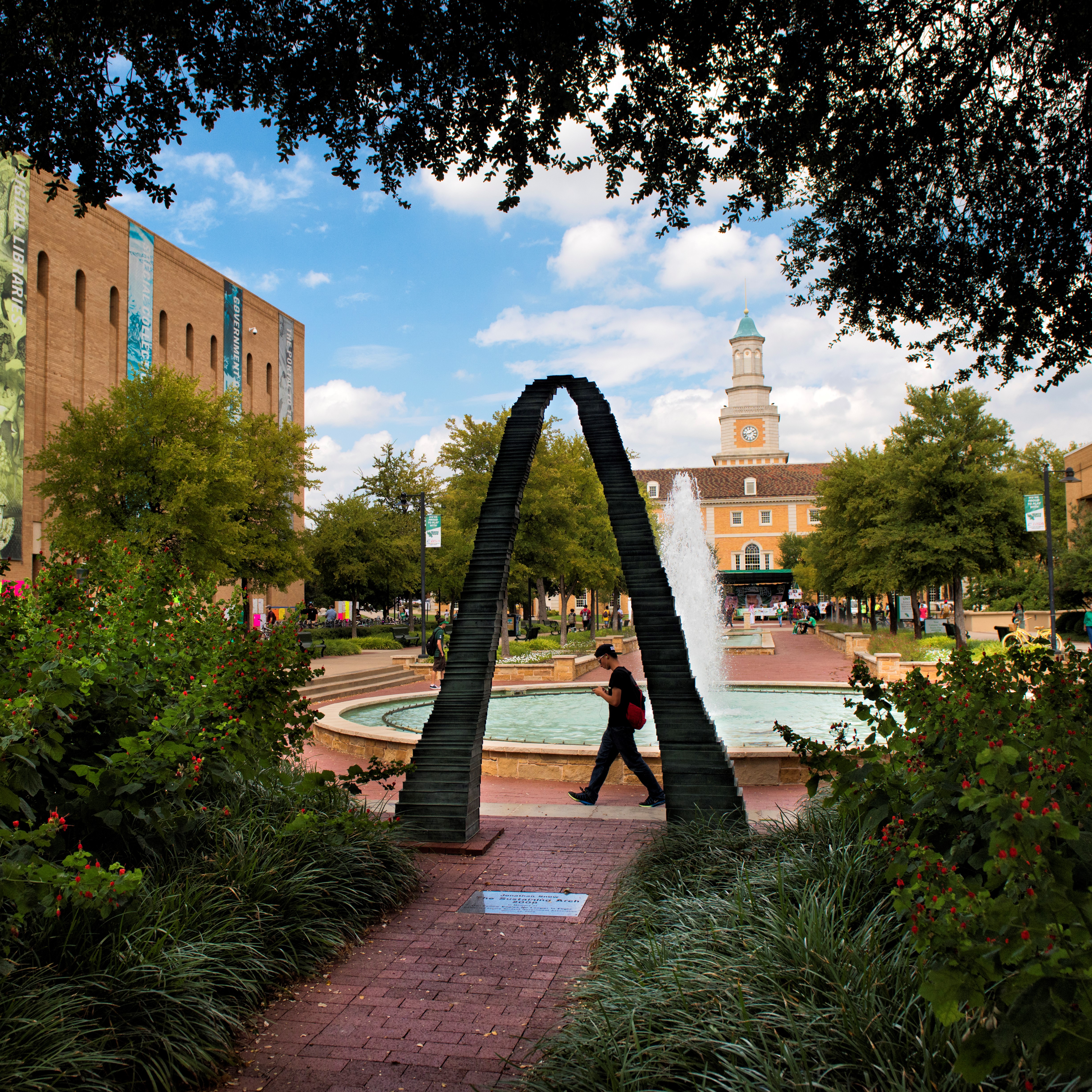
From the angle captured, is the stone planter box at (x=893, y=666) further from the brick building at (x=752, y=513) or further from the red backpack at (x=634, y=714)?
the brick building at (x=752, y=513)

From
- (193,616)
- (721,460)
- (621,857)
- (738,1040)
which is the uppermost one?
(721,460)

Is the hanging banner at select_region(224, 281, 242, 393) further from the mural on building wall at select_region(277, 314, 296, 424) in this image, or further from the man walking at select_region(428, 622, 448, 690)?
the man walking at select_region(428, 622, 448, 690)

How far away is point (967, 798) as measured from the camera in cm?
258

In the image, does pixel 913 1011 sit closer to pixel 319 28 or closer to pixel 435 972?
pixel 435 972

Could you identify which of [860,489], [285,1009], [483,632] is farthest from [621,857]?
[860,489]

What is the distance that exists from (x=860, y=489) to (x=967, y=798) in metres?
36.6

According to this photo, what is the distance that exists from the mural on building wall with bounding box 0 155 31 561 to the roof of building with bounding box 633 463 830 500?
226 feet

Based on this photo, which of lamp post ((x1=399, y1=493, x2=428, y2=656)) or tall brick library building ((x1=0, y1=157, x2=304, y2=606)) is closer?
lamp post ((x1=399, y1=493, x2=428, y2=656))

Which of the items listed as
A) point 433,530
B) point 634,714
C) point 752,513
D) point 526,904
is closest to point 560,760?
point 634,714

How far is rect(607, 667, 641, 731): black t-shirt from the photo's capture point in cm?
841

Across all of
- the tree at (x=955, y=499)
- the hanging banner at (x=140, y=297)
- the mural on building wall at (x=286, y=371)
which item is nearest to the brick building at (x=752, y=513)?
the mural on building wall at (x=286, y=371)

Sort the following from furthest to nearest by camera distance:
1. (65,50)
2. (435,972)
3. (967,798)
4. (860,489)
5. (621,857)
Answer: (860,489)
(621,857)
(65,50)
(435,972)
(967,798)

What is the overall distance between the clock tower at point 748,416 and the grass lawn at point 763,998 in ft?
395

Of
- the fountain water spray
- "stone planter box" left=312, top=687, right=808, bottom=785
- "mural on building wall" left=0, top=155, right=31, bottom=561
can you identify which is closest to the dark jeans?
"stone planter box" left=312, top=687, right=808, bottom=785
